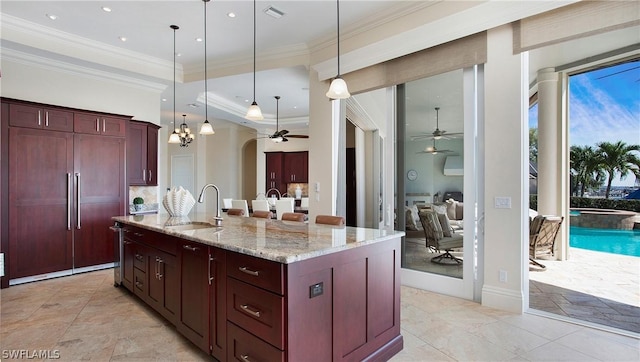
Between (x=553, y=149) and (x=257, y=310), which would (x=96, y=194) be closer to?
(x=257, y=310)

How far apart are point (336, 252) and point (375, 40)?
309cm

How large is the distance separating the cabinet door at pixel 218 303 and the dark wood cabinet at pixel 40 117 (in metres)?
3.78

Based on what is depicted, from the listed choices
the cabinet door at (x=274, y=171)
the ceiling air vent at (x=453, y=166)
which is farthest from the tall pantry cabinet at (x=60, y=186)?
the cabinet door at (x=274, y=171)

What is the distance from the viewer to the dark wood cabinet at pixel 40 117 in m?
4.05

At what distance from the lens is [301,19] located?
13.3ft

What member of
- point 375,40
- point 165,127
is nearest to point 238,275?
point 375,40

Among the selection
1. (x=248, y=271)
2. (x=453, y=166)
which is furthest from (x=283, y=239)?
(x=453, y=166)

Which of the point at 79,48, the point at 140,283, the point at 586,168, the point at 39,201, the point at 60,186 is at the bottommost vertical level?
the point at 140,283

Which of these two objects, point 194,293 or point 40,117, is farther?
point 40,117

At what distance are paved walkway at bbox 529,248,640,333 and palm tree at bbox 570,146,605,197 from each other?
7.64ft

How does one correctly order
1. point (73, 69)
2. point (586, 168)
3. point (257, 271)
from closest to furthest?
point (257, 271), point (73, 69), point (586, 168)

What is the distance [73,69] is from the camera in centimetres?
487

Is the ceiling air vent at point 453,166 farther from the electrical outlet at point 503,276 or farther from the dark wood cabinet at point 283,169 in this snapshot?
the dark wood cabinet at point 283,169

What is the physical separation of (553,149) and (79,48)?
7.67m
